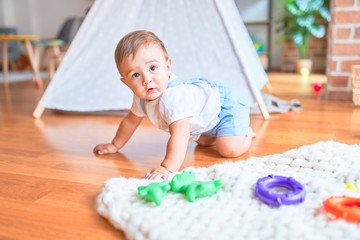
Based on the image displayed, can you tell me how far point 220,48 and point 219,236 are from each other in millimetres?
1126

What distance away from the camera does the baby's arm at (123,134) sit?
103 cm

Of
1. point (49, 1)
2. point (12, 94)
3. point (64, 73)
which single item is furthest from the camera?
point (49, 1)

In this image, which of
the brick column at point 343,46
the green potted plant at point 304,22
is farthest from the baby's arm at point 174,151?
the green potted plant at point 304,22

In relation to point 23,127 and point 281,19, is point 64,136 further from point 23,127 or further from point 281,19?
point 281,19

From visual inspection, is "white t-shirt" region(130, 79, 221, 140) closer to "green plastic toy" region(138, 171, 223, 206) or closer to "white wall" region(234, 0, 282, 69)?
"green plastic toy" region(138, 171, 223, 206)

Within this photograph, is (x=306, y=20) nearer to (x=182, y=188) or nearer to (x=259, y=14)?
(x=259, y=14)

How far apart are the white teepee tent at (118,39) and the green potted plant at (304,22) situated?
213 cm

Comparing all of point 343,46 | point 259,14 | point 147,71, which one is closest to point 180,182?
point 147,71

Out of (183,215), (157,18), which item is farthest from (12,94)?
(183,215)

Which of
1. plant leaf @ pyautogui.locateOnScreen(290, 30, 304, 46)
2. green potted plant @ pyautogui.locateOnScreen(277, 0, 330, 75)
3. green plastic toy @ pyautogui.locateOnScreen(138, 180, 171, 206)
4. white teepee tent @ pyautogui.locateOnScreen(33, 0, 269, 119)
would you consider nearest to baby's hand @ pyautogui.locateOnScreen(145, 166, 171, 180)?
green plastic toy @ pyautogui.locateOnScreen(138, 180, 171, 206)

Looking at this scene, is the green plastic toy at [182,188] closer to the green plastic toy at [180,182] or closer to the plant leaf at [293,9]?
the green plastic toy at [180,182]

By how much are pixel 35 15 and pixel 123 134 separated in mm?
5326

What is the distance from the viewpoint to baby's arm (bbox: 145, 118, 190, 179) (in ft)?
2.67

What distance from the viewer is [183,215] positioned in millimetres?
614
